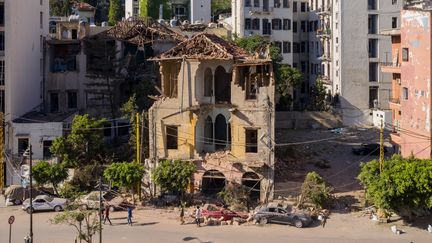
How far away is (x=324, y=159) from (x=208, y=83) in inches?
538

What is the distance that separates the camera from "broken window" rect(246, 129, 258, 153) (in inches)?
1773

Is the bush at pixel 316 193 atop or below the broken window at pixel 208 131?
below

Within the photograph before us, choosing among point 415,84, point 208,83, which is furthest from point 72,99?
point 415,84

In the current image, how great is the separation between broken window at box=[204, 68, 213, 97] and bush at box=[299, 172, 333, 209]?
31.4 ft

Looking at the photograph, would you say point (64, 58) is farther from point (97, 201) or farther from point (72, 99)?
point (97, 201)

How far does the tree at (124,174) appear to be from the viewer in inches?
1693

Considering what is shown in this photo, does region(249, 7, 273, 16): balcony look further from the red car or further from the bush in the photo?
the red car

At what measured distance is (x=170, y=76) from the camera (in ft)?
159

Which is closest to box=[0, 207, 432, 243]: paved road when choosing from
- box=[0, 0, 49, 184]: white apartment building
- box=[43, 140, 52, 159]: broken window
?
box=[43, 140, 52, 159]: broken window

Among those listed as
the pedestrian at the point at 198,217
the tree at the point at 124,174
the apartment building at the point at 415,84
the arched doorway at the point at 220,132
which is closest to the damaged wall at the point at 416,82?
the apartment building at the point at 415,84

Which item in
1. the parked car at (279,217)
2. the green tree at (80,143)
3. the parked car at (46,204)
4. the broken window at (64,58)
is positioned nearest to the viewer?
the parked car at (279,217)

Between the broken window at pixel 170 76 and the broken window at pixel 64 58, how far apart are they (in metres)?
14.0

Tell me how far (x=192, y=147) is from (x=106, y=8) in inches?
1974

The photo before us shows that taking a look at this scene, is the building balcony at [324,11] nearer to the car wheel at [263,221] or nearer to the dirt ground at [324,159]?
the dirt ground at [324,159]
